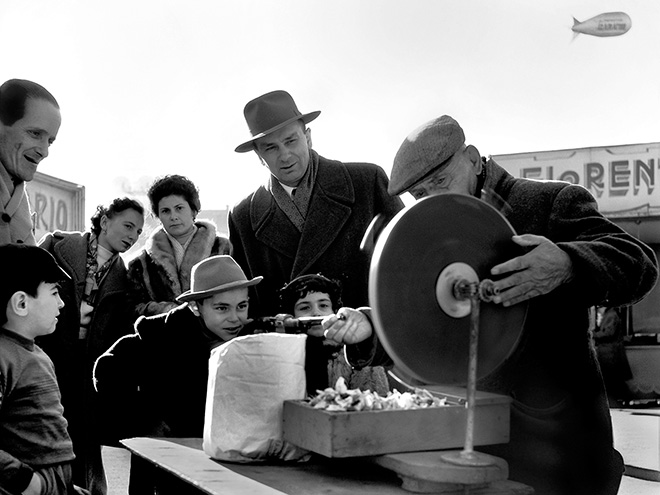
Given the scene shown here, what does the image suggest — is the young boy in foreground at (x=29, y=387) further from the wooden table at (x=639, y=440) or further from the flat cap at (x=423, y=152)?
Answer: the wooden table at (x=639, y=440)

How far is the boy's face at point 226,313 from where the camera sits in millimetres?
2930

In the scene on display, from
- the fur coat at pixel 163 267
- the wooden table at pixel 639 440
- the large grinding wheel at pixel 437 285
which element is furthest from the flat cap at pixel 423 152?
the wooden table at pixel 639 440

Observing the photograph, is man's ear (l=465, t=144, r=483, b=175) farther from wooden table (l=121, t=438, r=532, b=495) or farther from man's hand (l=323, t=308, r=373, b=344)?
wooden table (l=121, t=438, r=532, b=495)

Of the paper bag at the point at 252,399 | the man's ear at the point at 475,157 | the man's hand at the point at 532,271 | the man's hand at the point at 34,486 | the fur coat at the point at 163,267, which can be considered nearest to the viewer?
the man's hand at the point at 532,271

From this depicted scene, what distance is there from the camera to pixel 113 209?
159 inches

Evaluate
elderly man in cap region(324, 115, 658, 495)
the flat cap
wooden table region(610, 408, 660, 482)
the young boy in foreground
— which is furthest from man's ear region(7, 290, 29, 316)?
A: wooden table region(610, 408, 660, 482)

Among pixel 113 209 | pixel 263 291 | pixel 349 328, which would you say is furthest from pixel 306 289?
pixel 113 209

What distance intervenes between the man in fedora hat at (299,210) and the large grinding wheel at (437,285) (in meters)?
1.41

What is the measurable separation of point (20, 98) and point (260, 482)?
1766 millimetres

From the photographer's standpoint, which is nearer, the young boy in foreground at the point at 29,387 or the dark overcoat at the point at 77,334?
the young boy in foreground at the point at 29,387

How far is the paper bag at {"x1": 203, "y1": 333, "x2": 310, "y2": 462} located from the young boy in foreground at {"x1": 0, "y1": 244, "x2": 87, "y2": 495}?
0.80 metres

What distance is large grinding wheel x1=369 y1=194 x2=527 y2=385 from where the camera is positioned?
148 centimetres

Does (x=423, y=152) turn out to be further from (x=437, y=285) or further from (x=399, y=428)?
(x=399, y=428)

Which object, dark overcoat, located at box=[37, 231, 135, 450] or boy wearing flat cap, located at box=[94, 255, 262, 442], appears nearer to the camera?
boy wearing flat cap, located at box=[94, 255, 262, 442]
